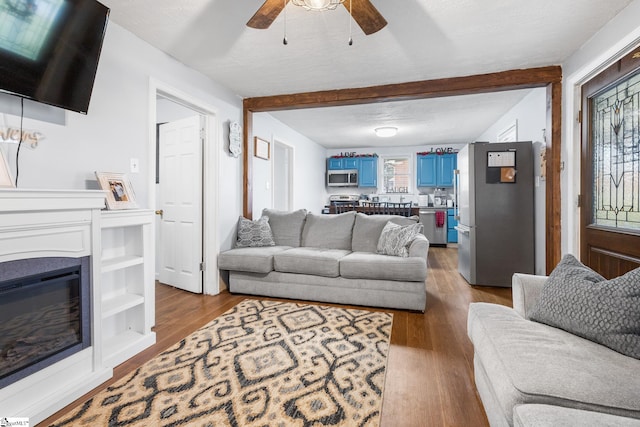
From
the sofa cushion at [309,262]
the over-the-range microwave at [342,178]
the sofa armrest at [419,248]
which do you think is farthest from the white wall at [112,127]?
the over-the-range microwave at [342,178]

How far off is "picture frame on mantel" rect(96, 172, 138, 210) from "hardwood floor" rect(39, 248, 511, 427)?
3.46 feet

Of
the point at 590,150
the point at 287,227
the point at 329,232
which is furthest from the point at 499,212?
the point at 287,227

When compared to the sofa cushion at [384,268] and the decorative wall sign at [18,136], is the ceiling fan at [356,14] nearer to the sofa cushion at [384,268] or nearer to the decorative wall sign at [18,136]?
the decorative wall sign at [18,136]

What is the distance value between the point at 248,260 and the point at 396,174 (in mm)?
5486

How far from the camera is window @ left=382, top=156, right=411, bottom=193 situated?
7820 millimetres

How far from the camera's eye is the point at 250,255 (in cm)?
339

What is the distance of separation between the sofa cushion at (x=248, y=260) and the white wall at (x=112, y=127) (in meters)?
1.10

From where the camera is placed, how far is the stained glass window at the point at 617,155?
208cm

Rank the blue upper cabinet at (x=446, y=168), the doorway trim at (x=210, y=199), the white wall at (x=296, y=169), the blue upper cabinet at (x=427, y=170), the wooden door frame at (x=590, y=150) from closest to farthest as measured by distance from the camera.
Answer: the wooden door frame at (x=590, y=150), the doorway trim at (x=210, y=199), the white wall at (x=296, y=169), the blue upper cabinet at (x=446, y=168), the blue upper cabinet at (x=427, y=170)

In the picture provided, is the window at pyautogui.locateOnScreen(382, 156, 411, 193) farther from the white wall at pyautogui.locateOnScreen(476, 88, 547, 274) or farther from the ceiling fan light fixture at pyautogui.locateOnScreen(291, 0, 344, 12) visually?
the ceiling fan light fixture at pyautogui.locateOnScreen(291, 0, 344, 12)

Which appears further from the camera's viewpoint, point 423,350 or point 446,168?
point 446,168

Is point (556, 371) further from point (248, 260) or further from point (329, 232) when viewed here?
point (329, 232)

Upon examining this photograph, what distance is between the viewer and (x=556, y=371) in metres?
1.09

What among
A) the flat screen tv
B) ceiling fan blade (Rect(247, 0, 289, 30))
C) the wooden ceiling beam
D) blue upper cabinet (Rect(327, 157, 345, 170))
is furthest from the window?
the flat screen tv
